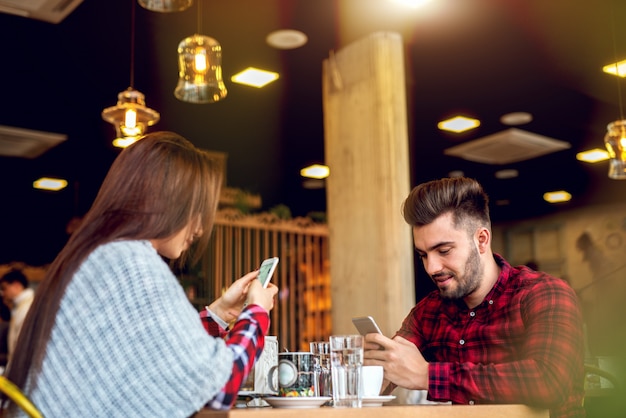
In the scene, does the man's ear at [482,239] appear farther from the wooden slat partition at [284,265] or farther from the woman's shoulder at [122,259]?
the wooden slat partition at [284,265]

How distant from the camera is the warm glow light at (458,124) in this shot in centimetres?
674

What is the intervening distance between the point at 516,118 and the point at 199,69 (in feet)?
12.4

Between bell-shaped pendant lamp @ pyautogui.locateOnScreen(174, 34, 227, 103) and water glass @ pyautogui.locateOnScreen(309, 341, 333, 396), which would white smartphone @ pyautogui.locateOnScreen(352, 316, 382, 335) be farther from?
bell-shaped pendant lamp @ pyautogui.locateOnScreen(174, 34, 227, 103)

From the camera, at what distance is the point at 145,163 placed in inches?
60.6

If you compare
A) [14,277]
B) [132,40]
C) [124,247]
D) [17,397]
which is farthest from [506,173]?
[17,397]

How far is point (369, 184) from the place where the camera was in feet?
15.1

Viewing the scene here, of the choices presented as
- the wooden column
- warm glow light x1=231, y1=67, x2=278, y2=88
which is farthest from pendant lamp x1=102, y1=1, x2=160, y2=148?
warm glow light x1=231, y1=67, x2=278, y2=88

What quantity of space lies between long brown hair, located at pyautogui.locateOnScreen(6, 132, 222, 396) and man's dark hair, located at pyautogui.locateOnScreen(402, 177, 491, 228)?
32.9 inches

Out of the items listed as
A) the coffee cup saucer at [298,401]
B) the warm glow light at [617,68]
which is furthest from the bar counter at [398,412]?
the warm glow light at [617,68]

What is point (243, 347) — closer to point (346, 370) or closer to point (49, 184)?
point (346, 370)

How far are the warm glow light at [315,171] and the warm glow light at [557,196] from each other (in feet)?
11.4

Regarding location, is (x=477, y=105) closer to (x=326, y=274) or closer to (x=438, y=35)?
(x=438, y=35)

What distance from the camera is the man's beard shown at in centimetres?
225

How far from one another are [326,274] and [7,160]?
3.47m
